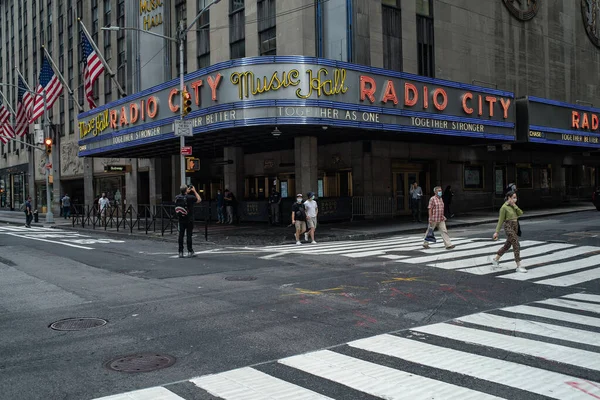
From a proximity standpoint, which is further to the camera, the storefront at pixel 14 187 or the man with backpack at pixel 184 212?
the storefront at pixel 14 187

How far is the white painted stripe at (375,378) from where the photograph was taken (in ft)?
14.9

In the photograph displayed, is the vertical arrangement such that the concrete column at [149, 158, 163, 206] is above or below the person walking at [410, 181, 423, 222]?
above

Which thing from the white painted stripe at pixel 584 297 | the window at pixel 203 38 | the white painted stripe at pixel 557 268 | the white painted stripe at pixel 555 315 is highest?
the window at pixel 203 38

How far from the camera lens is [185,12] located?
32.0 meters

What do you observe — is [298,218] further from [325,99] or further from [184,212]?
[184,212]

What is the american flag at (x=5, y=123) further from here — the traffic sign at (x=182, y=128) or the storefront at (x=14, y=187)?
the traffic sign at (x=182, y=128)

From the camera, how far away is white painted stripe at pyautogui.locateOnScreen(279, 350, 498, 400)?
454 centimetres

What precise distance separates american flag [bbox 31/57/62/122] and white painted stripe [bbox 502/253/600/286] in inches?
1218

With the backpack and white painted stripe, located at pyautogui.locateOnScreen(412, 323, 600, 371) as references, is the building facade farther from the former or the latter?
white painted stripe, located at pyautogui.locateOnScreen(412, 323, 600, 371)

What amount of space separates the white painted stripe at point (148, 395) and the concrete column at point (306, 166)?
1877 centimetres

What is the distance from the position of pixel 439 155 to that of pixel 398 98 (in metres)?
9.23

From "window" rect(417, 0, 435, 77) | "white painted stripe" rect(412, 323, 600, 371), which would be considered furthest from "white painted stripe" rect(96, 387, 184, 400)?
"window" rect(417, 0, 435, 77)

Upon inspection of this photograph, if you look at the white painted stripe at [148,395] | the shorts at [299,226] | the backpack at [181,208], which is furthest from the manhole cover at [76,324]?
the shorts at [299,226]

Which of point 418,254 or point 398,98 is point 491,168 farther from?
point 418,254
